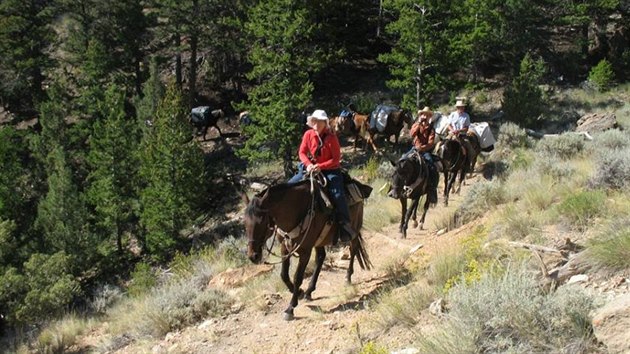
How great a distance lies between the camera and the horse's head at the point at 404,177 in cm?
1161

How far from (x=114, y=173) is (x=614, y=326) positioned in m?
26.0

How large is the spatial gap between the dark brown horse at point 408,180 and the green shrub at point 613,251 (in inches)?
230

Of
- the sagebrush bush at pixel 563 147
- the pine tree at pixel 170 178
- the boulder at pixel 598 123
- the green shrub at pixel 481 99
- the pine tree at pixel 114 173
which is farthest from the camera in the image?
the green shrub at pixel 481 99

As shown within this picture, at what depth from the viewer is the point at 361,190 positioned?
8703 mm

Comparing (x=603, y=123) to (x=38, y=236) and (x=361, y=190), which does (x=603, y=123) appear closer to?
(x=361, y=190)

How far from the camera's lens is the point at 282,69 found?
24.1m

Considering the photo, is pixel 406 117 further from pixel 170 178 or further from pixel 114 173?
pixel 114 173

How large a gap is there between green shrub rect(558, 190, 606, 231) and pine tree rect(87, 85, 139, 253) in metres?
23.0

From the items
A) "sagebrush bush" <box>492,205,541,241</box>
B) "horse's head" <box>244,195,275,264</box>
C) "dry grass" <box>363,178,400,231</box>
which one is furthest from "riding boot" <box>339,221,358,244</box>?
"dry grass" <box>363,178,400,231</box>

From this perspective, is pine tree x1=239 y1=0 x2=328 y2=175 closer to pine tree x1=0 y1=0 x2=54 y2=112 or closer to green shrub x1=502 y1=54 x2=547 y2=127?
green shrub x1=502 y1=54 x2=547 y2=127

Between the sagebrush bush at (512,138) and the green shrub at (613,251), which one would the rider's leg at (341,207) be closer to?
the green shrub at (613,251)

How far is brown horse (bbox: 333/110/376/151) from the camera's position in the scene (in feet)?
86.7

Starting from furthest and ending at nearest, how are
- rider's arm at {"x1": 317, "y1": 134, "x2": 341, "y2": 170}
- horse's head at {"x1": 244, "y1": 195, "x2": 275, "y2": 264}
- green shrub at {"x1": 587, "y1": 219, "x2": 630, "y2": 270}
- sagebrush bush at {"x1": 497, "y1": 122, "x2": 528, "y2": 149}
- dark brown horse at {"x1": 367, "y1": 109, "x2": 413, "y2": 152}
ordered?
1. dark brown horse at {"x1": 367, "y1": 109, "x2": 413, "y2": 152}
2. sagebrush bush at {"x1": 497, "y1": 122, "x2": 528, "y2": 149}
3. rider's arm at {"x1": 317, "y1": 134, "x2": 341, "y2": 170}
4. horse's head at {"x1": 244, "y1": 195, "x2": 275, "y2": 264}
5. green shrub at {"x1": 587, "y1": 219, "x2": 630, "y2": 270}

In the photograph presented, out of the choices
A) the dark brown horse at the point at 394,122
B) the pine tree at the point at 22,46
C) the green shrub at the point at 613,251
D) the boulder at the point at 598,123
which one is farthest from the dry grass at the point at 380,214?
the pine tree at the point at 22,46
